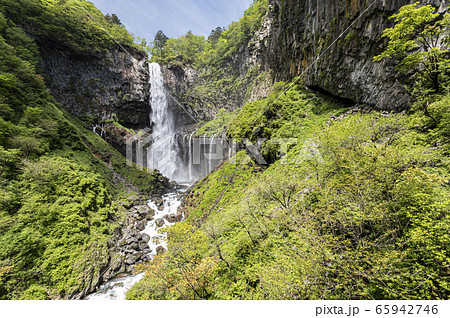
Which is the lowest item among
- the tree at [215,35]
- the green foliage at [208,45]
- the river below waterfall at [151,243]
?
the river below waterfall at [151,243]

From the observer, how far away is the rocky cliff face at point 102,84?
26.1 m

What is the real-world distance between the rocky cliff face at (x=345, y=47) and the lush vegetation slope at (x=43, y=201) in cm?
1838

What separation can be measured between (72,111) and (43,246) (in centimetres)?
2698

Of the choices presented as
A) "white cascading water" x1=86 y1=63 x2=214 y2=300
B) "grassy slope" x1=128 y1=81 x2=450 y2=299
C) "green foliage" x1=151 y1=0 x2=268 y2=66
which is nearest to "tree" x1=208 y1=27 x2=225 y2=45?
"green foliage" x1=151 y1=0 x2=268 y2=66

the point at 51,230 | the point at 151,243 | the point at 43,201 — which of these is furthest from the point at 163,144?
the point at 51,230

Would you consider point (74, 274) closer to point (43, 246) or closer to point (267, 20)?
point (43, 246)

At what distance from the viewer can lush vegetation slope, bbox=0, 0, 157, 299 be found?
8.32m

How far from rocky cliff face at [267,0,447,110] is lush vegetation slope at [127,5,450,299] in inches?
40.3

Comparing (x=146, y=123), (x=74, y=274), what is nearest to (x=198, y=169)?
(x=146, y=123)

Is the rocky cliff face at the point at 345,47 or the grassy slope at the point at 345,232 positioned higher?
the rocky cliff face at the point at 345,47

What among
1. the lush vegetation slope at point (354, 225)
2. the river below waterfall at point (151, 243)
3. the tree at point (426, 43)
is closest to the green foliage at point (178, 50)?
the river below waterfall at point (151, 243)

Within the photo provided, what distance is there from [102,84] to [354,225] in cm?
3934

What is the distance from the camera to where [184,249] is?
16.6 ft

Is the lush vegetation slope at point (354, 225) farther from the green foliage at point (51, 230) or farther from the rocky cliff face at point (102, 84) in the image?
the rocky cliff face at point (102, 84)
